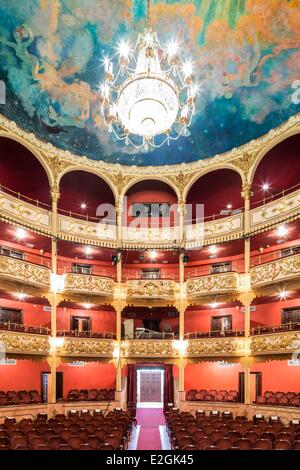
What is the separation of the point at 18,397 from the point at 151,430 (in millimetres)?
7015

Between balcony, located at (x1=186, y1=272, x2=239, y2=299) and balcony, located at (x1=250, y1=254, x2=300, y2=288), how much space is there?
1178mm

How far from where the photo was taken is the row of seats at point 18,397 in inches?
768

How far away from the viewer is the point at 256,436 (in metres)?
12.0

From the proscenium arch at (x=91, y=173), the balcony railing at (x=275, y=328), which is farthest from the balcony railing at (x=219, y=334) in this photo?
the proscenium arch at (x=91, y=173)

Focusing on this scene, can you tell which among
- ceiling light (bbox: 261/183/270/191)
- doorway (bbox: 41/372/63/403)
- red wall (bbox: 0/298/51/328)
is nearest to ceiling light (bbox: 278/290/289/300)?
ceiling light (bbox: 261/183/270/191)

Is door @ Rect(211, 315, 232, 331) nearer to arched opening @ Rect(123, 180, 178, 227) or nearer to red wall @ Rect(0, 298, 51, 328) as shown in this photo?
arched opening @ Rect(123, 180, 178, 227)

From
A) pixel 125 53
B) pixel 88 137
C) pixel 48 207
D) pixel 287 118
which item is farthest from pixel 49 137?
pixel 287 118

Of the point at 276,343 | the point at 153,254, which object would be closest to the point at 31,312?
the point at 153,254

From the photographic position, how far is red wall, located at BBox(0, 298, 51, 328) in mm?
23984

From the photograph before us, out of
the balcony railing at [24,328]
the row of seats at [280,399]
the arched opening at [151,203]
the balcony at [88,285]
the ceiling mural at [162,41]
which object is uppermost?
the ceiling mural at [162,41]

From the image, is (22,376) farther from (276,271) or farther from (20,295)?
(276,271)

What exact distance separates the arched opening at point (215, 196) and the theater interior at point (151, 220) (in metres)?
0.14

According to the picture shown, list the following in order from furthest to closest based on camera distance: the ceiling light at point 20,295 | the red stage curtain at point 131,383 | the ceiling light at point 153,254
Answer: the red stage curtain at point 131,383, the ceiling light at point 153,254, the ceiling light at point 20,295

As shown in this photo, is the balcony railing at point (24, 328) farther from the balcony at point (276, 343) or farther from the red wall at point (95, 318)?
the balcony at point (276, 343)
